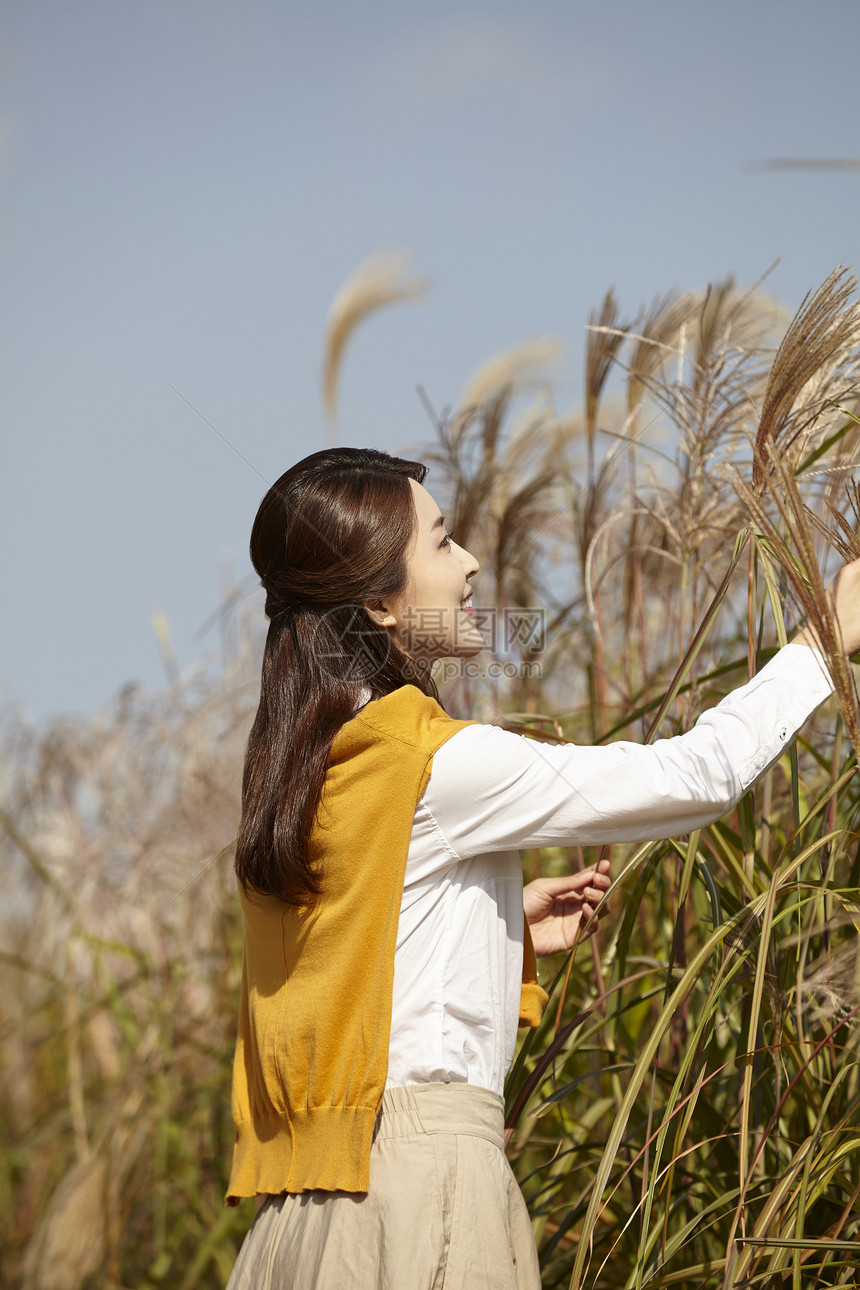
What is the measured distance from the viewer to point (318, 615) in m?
1.29

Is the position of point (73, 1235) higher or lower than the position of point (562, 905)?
lower

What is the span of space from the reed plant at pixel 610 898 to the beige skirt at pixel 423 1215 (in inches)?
4.3

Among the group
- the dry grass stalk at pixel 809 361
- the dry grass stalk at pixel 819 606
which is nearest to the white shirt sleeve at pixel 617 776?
the dry grass stalk at pixel 819 606

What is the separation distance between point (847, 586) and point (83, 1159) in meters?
2.20

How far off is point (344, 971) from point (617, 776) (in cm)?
36

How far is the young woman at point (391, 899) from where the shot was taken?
42.4 inches

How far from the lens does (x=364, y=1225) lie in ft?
3.53

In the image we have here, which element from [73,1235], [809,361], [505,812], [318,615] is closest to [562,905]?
[505,812]

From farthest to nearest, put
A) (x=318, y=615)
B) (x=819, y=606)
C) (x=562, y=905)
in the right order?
(x=562, y=905) < (x=318, y=615) < (x=819, y=606)

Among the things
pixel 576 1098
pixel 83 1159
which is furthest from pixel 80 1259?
pixel 576 1098

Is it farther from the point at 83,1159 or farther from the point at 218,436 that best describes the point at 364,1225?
the point at 83,1159

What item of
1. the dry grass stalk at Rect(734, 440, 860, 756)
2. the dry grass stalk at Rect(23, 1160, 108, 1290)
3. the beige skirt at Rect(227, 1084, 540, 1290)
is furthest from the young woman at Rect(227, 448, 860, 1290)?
the dry grass stalk at Rect(23, 1160, 108, 1290)

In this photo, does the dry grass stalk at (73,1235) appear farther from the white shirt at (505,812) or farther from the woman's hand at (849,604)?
the woman's hand at (849,604)

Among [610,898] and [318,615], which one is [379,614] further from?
[610,898]
